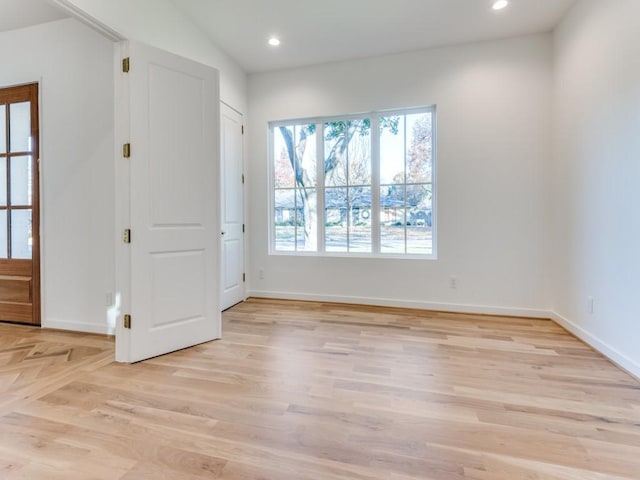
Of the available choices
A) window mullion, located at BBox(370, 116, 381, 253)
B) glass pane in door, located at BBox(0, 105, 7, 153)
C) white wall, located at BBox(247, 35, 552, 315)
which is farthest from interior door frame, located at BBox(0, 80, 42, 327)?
window mullion, located at BBox(370, 116, 381, 253)

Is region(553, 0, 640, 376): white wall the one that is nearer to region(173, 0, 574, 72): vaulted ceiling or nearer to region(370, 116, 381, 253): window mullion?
region(173, 0, 574, 72): vaulted ceiling

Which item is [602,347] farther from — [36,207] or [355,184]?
[36,207]

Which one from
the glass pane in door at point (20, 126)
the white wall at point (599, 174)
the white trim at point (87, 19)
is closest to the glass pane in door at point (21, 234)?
the glass pane in door at point (20, 126)

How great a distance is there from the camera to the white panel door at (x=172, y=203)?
2.27 meters

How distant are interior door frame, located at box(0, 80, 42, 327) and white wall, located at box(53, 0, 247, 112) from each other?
144 cm

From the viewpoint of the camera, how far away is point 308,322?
3.18 meters

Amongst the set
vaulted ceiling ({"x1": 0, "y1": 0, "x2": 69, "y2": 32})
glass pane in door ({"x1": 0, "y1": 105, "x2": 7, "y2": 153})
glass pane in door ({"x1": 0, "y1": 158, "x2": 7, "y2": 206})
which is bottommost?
glass pane in door ({"x1": 0, "y1": 158, "x2": 7, "y2": 206})

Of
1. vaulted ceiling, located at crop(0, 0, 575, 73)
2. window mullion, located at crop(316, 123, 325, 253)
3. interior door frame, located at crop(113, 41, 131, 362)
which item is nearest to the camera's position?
interior door frame, located at crop(113, 41, 131, 362)

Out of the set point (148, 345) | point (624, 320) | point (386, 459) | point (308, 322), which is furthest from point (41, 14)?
point (624, 320)

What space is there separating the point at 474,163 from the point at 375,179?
3.58 ft

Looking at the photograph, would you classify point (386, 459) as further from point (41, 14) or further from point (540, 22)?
point (41, 14)

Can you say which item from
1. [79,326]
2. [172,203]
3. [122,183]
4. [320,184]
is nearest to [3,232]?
[79,326]

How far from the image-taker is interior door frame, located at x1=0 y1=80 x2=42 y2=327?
2979mm

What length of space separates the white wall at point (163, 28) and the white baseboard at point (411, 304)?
2.45m
